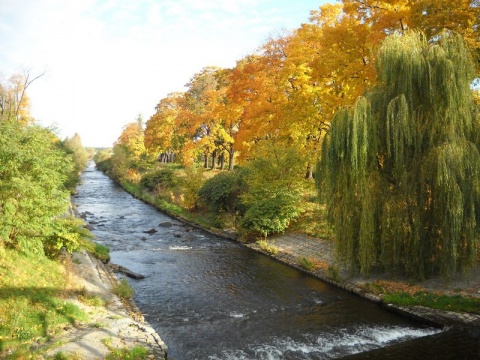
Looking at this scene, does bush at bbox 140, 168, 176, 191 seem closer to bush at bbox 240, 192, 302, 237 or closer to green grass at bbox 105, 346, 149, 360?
bush at bbox 240, 192, 302, 237

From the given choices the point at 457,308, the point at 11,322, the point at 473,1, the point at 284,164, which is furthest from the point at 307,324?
the point at 473,1

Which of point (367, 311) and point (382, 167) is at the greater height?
point (382, 167)

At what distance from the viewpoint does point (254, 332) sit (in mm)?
11422

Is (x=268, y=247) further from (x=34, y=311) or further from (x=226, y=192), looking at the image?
(x=34, y=311)

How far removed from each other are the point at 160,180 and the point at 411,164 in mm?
33363

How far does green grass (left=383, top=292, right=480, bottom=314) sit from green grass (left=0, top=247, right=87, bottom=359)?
10.4 metres

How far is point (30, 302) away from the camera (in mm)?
10219

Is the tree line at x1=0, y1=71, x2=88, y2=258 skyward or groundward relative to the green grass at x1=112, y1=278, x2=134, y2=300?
skyward

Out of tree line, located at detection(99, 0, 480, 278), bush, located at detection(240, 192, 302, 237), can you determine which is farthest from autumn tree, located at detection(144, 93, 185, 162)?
tree line, located at detection(99, 0, 480, 278)

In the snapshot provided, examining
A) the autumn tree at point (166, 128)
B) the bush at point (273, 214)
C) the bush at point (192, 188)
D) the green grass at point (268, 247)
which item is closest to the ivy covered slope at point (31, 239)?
the green grass at point (268, 247)

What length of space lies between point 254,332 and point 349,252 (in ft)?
17.4

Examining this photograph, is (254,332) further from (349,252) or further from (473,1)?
(473,1)

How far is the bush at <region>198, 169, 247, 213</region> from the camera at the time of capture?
2774cm

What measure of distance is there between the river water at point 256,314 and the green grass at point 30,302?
2.91m
